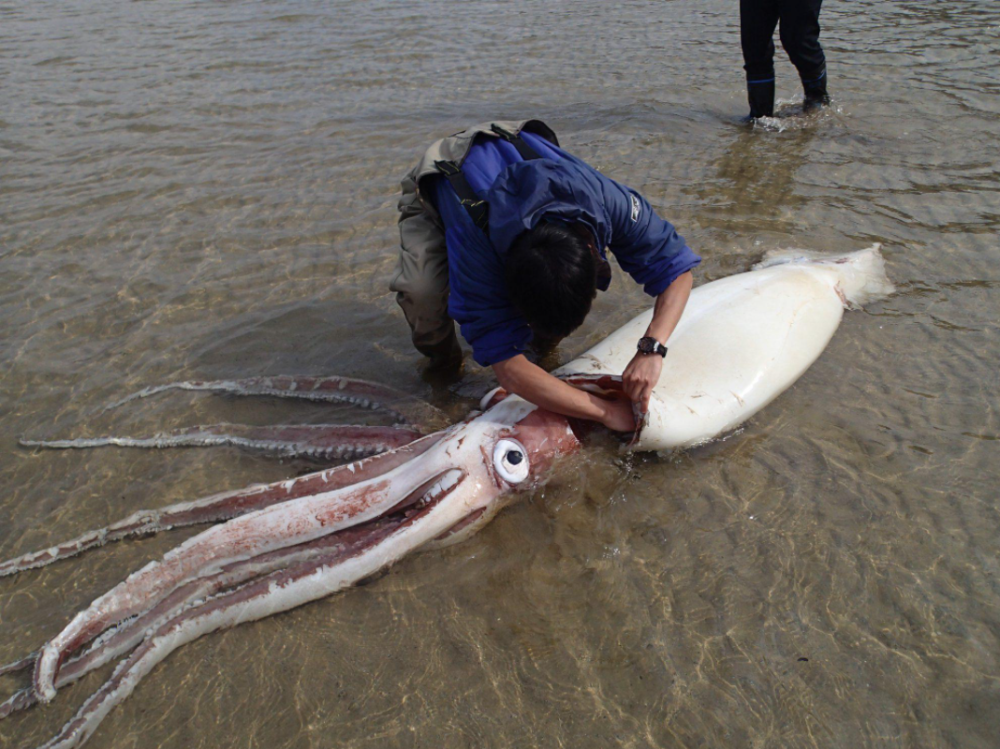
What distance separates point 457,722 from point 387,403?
1877 millimetres

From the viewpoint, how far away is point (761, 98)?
7691 millimetres

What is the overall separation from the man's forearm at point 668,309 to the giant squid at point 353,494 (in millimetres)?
332

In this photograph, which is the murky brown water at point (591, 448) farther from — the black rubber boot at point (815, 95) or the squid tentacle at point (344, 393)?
the black rubber boot at point (815, 95)

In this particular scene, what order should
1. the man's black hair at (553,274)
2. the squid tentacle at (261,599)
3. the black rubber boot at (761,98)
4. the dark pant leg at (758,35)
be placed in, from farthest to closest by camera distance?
the black rubber boot at (761,98), the dark pant leg at (758,35), the squid tentacle at (261,599), the man's black hair at (553,274)

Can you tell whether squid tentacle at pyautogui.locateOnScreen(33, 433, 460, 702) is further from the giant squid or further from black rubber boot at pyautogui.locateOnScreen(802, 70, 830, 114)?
black rubber boot at pyautogui.locateOnScreen(802, 70, 830, 114)

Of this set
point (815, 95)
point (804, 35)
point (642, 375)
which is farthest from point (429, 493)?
point (815, 95)

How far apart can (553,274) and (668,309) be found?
1.07 meters

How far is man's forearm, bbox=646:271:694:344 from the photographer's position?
3.30 meters

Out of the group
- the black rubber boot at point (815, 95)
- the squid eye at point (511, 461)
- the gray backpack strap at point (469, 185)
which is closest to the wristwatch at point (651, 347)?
the squid eye at point (511, 461)

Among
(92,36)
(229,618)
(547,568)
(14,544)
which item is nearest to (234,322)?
(14,544)

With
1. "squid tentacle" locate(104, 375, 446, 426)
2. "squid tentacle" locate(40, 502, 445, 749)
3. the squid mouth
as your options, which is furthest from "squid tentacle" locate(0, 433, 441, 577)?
"squid tentacle" locate(104, 375, 446, 426)

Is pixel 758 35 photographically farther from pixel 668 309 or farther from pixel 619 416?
pixel 619 416

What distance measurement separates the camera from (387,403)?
4.09 metres

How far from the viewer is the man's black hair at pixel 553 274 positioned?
2.45m
